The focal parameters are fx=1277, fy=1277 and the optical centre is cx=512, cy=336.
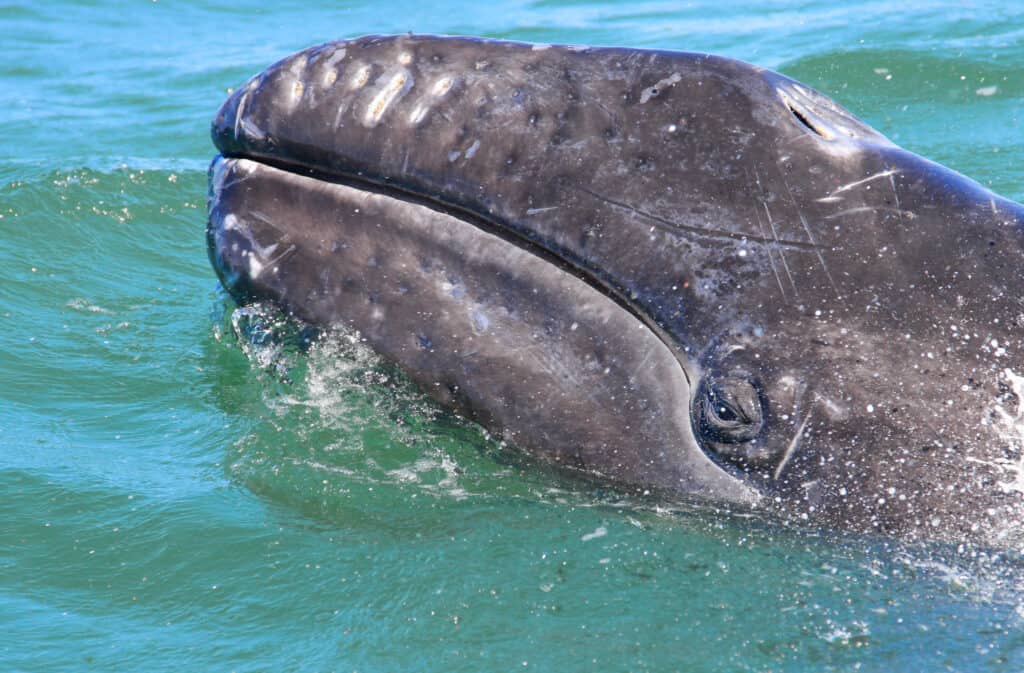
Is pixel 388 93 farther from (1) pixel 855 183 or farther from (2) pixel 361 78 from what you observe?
(1) pixel 855 183

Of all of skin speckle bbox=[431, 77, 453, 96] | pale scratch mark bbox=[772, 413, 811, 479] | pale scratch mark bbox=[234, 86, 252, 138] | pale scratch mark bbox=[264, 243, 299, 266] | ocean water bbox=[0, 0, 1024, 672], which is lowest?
ocean water bbox=[0, 0, 1024, 672]

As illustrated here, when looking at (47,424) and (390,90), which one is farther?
(47,424)

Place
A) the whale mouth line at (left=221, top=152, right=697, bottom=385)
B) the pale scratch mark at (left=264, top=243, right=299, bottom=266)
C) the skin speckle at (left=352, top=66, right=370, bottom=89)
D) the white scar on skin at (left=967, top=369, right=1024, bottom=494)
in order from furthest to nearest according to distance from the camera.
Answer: the pale scratch mark at (left=264, top=243, right=299, bottom=266), the skin speckle at (left=352, top=66, right=370, bottom=89), the whale mouth line at (left=221, top=152, right=697, bottom=385), the white scar on skin at (left=967, top=369, right=1024, bottom=494)

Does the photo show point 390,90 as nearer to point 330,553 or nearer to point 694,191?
point 694,191

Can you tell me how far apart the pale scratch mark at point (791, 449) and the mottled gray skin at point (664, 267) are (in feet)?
0.06

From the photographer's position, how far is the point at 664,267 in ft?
16.1

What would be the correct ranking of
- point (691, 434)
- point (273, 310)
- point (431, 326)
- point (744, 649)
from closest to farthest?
point (744, 649)
point (691, 434)
point (431, 326)
point (273, 310)

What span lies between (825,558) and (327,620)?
1.96 meters

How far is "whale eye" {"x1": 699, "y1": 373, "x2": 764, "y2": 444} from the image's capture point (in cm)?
482

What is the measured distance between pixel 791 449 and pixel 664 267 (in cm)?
84

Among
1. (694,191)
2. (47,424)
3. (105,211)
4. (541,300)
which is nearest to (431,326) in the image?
(541,300)

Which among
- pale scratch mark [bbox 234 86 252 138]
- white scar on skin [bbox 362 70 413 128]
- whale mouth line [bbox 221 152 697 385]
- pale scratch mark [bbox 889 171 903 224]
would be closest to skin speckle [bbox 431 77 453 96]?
white scar on skin [bbox 362 70 413 128]

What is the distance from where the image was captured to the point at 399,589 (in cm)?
514

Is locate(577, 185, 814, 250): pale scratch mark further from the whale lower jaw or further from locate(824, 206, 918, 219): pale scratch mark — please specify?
the whale lower jaw
